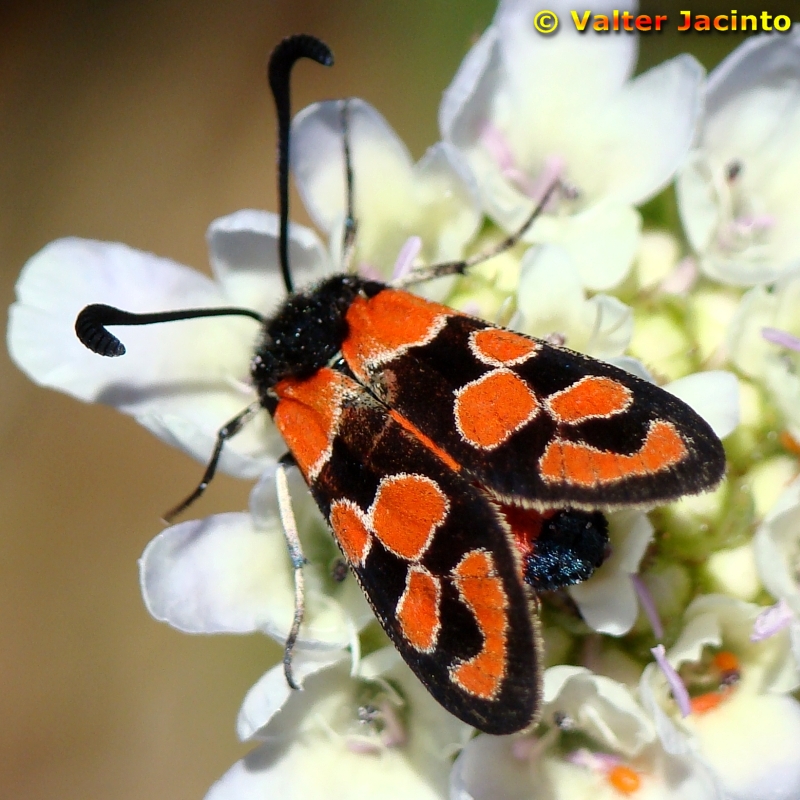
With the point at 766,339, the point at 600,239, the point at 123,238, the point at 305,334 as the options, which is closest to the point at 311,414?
the point at 305,334

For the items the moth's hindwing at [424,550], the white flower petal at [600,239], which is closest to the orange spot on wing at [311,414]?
the moth's hindwing at [424,550]

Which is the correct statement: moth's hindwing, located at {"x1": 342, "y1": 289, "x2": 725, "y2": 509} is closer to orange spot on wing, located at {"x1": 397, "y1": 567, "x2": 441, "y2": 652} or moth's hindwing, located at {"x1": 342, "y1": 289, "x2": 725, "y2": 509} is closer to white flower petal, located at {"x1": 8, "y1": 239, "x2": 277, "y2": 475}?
orange spot on wing, located at {"x1": 397, "y1": 567, "x2": 441, "y2": 652}

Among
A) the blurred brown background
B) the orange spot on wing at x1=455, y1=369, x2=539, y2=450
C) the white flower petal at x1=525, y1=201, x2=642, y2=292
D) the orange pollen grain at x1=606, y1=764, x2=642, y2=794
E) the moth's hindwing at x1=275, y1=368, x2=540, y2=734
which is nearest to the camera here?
the moth's hindwing at x1=275, y1=368, x2=540, y2=734

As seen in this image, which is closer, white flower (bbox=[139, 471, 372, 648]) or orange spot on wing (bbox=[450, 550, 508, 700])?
orange spot on wing (bbox=[450, 550, 508, 700])

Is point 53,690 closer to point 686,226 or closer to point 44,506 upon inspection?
point 44,506

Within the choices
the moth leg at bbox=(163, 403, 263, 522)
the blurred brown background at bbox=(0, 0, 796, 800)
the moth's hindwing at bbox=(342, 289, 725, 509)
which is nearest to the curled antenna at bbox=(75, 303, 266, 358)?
the moth leg at bbox=(163, 403, 263, 522)
